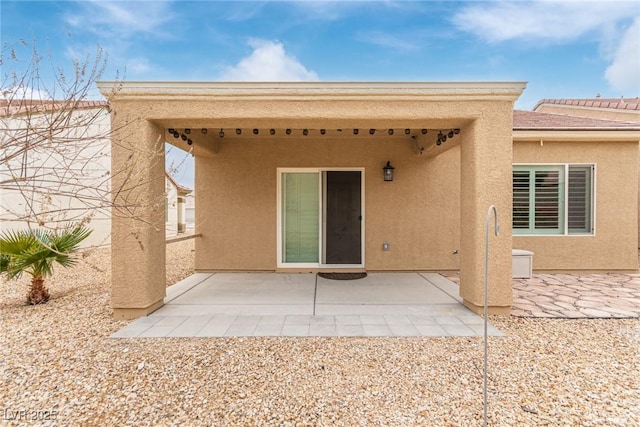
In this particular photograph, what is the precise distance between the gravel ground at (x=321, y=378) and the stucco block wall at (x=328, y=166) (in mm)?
3838

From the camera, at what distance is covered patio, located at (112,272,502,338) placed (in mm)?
4527

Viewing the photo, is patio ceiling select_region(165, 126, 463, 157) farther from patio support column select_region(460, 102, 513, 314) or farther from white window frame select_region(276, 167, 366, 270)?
patio support column select_region(460, 102, 513, 314)

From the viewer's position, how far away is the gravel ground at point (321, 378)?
111 inches

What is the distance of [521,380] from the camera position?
3328 millimetres

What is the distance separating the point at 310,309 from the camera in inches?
215

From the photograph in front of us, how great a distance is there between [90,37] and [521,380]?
29.6 ft

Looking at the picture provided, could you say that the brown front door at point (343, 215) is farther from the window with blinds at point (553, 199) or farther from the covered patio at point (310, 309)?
the window with blinds at point (553, 199)

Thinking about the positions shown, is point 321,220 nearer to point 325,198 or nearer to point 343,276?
point 325,198

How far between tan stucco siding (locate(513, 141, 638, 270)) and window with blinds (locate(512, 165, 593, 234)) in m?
0.19

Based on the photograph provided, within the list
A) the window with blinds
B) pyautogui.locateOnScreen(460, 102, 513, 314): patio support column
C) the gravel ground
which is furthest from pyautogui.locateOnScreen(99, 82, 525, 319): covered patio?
the window with blinds

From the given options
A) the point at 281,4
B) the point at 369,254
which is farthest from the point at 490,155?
the point at 281,4

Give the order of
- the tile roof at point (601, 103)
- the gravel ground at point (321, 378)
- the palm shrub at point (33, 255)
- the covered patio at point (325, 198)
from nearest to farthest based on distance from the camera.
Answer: the gravel ground at point (321, 378) < the palm shrub at point (33, 255) < the covered patio at point (325, 198) < the tile roof at point (601, 103)

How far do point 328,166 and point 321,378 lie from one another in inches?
235

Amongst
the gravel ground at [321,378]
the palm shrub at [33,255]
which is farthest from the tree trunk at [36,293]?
the gravel ground at [321,378]
